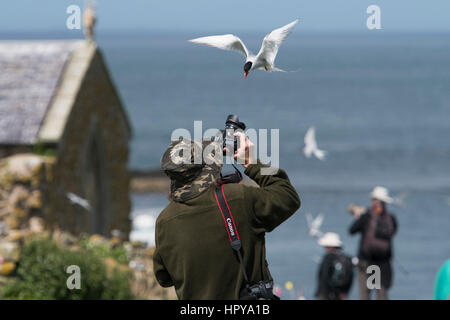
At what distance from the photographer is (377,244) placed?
30.2 ft

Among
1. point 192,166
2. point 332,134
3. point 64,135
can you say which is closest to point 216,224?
point 192,166

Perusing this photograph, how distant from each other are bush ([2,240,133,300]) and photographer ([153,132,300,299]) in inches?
197

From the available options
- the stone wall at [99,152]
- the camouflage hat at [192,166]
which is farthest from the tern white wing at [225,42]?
the stone wall at [99,152]

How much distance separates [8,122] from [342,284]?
5.07 meters

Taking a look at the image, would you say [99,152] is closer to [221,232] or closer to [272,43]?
[272,43]

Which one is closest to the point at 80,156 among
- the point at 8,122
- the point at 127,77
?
the point at 8,122

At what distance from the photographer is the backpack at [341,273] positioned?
8.54 m

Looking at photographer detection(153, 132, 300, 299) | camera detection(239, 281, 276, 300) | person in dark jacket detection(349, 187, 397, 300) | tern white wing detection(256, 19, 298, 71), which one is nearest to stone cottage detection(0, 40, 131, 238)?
person in dark jacket detection(349, 187, 397, 300)

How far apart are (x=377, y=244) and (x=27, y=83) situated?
18.3ft

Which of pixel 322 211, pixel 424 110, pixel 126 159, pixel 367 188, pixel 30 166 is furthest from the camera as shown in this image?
pixel 424 110

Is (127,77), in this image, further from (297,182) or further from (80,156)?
(80,156)

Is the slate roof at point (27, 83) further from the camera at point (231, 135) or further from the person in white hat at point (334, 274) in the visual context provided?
the camera at point (231, 135)

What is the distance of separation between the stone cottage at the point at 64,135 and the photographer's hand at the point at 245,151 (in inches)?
292
